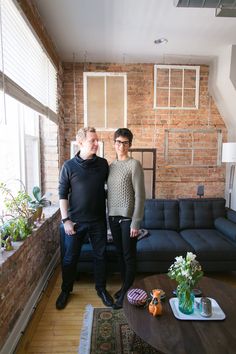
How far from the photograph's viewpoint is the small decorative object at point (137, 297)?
1.66 m

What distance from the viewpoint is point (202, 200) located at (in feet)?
11.4

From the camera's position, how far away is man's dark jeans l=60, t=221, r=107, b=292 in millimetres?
2299

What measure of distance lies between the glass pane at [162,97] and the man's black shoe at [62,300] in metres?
2.85

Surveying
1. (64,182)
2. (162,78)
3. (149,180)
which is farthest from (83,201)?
(162,78)

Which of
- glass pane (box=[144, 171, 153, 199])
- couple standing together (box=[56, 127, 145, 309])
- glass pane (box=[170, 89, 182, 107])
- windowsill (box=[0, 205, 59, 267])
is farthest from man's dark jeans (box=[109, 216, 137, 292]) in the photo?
glass pane (box=[170, 89, 182, 107])

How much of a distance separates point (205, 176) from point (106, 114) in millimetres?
1819

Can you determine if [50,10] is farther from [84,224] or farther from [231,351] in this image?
[231,351]

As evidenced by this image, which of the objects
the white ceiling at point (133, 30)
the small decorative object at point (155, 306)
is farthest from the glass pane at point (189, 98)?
the small decorative object at point (155, 306)

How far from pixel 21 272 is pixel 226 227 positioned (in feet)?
7.74

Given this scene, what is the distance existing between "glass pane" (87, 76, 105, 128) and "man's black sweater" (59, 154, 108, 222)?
5.30 feet

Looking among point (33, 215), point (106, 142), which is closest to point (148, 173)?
point (106, 142)

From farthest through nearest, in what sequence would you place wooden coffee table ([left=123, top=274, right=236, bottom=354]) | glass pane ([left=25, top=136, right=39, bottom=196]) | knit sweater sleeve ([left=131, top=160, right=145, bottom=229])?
1. glass pane ([left=25, top=136, right=39, bottom=196])
2. knit sweater sleeve ([left=131, top=160, right=145, bottom=229])
3. wooden coffee table ([left=123, top=274, right=236, bottom=354])

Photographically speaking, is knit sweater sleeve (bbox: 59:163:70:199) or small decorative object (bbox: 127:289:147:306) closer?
small decorative object (bbox: 127:289:147:306)

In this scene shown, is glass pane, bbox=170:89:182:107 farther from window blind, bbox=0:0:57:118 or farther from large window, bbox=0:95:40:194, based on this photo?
large window, bbox=0:95:40:194
